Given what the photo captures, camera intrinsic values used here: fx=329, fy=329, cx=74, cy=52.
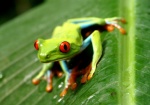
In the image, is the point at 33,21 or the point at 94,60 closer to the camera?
the point at 94,60

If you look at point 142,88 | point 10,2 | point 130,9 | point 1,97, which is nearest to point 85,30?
point 130,9

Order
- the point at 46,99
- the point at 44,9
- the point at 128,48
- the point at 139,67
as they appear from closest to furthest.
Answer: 1. the point at 139,67
2. the point at 128,48
3. the point at 46,99
4. the point at 44,9

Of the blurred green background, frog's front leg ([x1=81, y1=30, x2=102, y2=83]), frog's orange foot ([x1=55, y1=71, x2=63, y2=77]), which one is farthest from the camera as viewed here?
the blurred green background

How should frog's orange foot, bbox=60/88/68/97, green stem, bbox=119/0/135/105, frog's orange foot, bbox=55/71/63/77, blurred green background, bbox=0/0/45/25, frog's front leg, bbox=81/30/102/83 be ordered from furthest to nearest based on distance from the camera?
blurred green background, bbox=0/0/45/25, frog's orange foot, bbox=55/71/63/77, frog's orange foot, bbox=60/88/68/97, frog's front leg, bbox=81/30/102/83, green stem, bbox=119/0/135/105

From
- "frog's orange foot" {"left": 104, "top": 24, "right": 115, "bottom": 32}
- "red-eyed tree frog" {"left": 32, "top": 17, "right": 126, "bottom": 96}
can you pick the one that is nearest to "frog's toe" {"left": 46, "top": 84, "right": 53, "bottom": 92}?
"red-eyed tree frog" {"left": 32, "top": 17, "right": 126, "bottom": 96}

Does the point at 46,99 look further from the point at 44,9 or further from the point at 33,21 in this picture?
the point at 44,9

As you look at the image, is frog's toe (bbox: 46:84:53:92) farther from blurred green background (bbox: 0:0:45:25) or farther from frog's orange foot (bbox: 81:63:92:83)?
blurred green background (bbox: 0:0:45:25)

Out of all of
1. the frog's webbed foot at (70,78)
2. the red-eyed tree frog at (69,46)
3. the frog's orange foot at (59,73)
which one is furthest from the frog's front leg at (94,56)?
the frog's orange foot at (59,73)

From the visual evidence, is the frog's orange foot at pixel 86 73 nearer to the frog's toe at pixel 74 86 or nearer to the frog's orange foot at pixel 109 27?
the frog's toe at pixel 74 86
